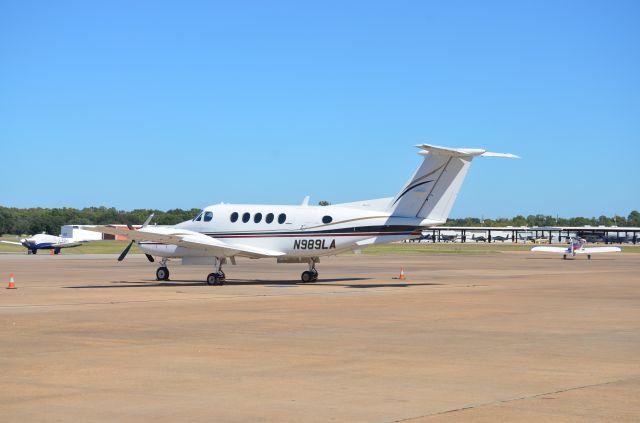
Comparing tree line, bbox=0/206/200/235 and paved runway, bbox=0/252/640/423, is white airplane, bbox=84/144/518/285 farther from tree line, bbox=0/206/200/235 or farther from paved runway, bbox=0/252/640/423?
tree line, bbox=0/206/200/235

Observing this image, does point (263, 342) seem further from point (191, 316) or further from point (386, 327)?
point (191, 316)

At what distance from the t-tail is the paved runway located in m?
4.24

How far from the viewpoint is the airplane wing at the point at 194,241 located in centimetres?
3494

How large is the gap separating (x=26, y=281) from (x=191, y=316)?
1749 cm

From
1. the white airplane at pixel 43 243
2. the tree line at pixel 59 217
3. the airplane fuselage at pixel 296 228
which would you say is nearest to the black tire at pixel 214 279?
the airplane fuselage at pixel 296 228

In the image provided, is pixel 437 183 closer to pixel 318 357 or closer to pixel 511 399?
pixel 318 357

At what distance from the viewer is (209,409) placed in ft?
34.8

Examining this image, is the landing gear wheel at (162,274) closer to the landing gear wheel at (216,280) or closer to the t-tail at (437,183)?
the landing gear wheel at (216,280)

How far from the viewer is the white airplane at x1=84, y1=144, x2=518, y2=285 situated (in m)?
33.4

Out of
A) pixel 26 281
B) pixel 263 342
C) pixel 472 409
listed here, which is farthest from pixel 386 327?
Result: pixel 26 281

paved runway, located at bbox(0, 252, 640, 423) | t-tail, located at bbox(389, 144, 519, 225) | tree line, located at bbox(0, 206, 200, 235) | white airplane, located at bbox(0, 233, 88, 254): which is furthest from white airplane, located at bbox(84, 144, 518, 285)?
white airplane, located at bbox(0, 233, 88, 254)

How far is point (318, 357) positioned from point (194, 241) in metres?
20.6

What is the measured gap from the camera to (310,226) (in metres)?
35.4

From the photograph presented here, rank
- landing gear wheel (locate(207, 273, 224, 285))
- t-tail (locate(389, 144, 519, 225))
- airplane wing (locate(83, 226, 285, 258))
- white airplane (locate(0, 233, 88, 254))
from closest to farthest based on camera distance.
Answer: t-tail (locate(389, 144, 519, 225)) < airplane wing (locate(83, 226, 285, 258)) < landing gear wheel (locate(207, 273, 224, 285)) < white airplane (locate(0, 233, 88, 254))
